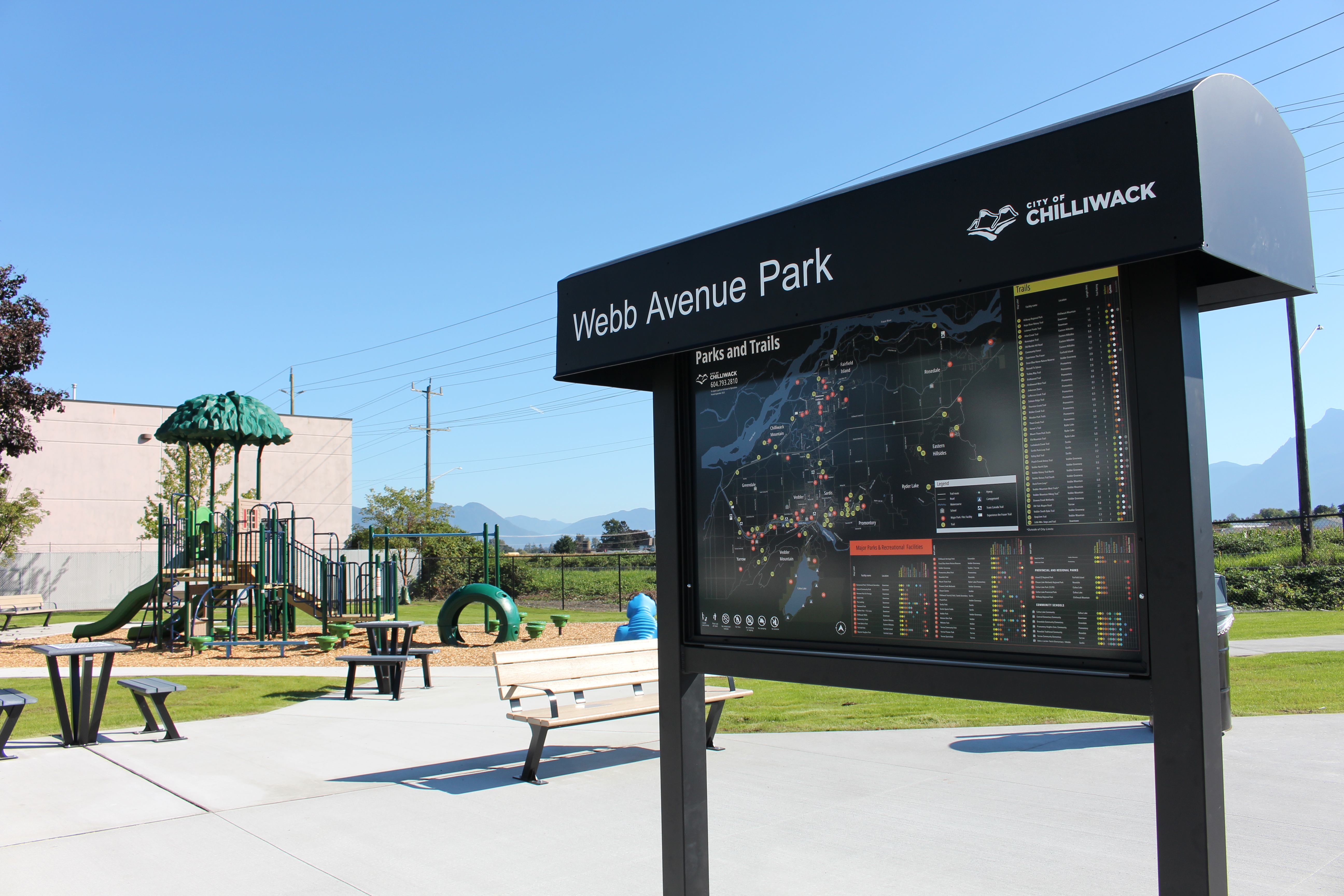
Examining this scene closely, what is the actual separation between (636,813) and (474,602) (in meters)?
13.6

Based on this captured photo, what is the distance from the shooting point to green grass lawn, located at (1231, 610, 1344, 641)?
15758 mm

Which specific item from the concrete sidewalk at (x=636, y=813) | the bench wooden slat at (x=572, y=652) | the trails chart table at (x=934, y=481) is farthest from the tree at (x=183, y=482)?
the trails chart table at (x=934, y=481)

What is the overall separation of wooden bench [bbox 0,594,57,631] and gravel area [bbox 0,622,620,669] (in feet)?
11.9

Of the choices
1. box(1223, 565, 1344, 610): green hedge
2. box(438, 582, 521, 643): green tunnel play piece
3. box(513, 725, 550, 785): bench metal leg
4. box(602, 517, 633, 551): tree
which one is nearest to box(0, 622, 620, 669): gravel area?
box(438, 582, 521, 643): green tunnel play piece

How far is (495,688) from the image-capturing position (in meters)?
12.0

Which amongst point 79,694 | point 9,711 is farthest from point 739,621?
point 79,694

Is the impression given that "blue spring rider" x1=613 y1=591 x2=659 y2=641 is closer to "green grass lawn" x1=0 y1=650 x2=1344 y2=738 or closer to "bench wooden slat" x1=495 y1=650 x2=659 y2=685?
"green grass lawn" x1=0 y1=650 x2=1344 y2=738

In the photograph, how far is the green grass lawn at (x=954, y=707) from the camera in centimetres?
851

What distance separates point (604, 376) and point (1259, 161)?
2.71 meters

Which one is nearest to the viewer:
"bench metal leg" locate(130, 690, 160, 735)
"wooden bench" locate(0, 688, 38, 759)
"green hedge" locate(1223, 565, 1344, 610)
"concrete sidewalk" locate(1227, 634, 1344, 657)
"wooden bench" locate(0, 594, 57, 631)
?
"wooden bench" locate(0, 688, 38, 759)

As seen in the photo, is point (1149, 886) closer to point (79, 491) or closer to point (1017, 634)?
point (1017, 634)

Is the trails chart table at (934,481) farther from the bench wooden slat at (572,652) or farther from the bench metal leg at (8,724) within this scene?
the bench metal leg at (8,724)

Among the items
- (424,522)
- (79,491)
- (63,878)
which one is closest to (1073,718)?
(63,878)

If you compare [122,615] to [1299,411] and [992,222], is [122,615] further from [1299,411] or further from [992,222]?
[1299,411]
